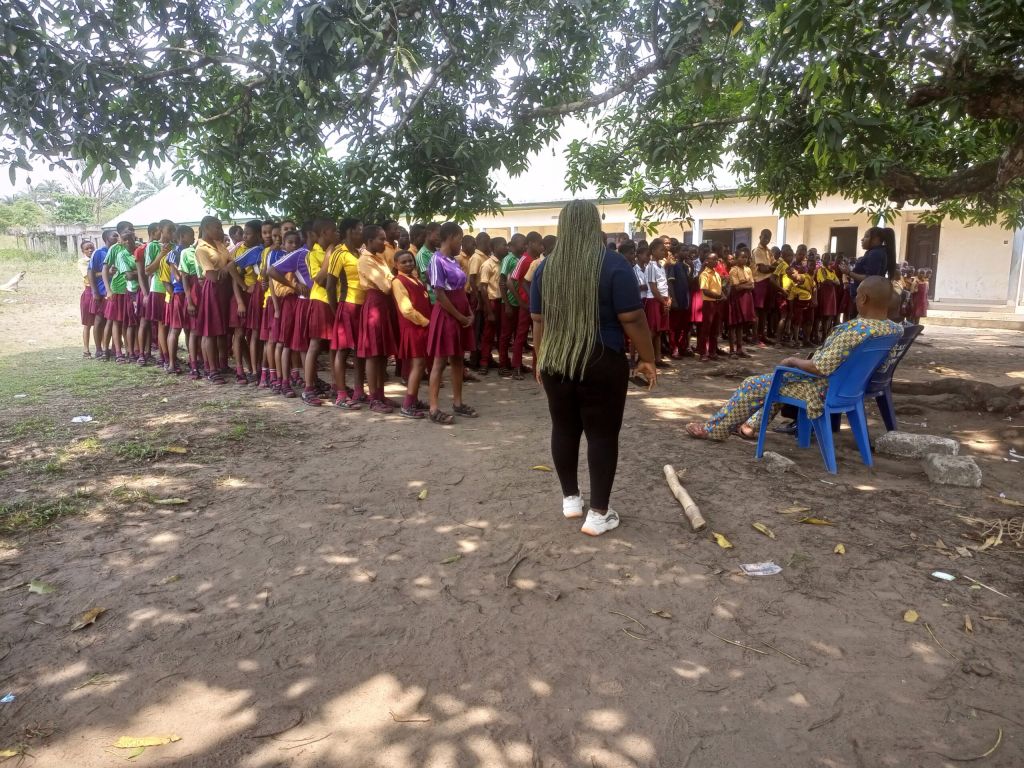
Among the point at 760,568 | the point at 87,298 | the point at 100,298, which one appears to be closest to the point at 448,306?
the point at 760,568

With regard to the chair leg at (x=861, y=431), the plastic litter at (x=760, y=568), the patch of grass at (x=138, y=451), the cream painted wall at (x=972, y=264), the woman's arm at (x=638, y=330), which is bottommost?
the plastic litter at (x=760, y=568)

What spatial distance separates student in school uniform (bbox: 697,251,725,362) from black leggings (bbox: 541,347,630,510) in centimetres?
694

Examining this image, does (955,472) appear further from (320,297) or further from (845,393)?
(320,297)

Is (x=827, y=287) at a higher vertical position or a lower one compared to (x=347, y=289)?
higher

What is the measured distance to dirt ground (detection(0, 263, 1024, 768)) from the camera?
238 centimetres

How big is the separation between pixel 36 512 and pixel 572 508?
3209mm

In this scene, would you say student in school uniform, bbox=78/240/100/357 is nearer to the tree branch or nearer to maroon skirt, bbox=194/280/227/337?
maroon skirt, bbox=194/280/227/337

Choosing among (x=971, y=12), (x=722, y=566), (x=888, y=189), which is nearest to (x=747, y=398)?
(x=722, y=566)

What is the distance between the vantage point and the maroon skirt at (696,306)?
10.4 meters

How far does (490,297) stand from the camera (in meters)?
9.06

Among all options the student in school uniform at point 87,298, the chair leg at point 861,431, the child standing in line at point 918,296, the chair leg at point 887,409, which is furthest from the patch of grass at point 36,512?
the child standing in line at point 918,296

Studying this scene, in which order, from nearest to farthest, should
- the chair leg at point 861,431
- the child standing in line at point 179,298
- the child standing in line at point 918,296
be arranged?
the chair leg at point 861,431
the child standing in line at point 179,298
the child standing in line at point 918,296

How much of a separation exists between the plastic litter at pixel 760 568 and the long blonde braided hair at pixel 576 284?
4.24 ft

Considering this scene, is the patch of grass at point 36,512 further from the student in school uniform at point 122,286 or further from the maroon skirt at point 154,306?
the student in school uniform at point 122,286
